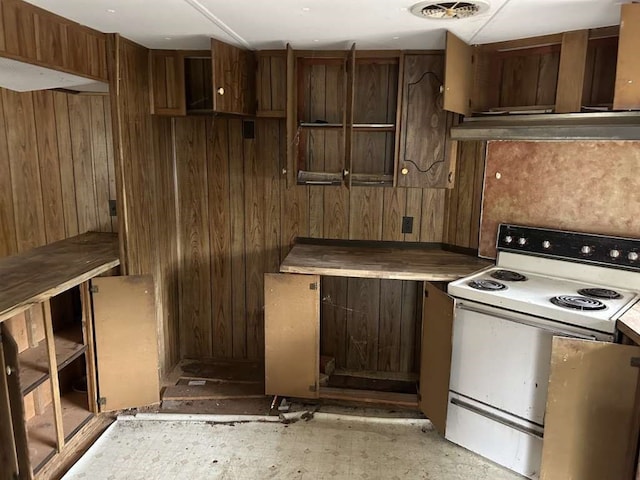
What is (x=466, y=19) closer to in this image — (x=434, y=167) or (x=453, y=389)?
(x=434, y=167)

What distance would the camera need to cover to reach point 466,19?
2.03 meters

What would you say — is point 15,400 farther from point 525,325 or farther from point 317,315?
point 525,325

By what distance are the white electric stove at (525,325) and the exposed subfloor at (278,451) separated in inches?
7.1

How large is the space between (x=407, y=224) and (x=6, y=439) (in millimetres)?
2261

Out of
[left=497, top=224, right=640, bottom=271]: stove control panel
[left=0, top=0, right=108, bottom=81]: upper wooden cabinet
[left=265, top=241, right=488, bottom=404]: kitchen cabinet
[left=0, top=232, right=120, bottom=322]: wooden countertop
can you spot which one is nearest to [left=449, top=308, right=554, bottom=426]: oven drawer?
[left=265, top=241, right=488, bottom=404]: kitchen cabinet

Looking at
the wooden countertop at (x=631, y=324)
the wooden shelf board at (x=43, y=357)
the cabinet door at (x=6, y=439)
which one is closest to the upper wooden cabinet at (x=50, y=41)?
the cabinet door at (x=6, y=439)

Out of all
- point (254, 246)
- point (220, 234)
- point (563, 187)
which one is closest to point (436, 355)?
point (563, 187)

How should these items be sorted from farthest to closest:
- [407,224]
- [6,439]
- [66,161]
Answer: [407,224], [66,161], [6,439]

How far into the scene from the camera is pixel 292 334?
8.79 feet

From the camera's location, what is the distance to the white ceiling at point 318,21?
1840 mm

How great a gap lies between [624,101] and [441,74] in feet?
3.11

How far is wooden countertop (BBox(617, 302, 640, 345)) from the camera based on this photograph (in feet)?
5.72

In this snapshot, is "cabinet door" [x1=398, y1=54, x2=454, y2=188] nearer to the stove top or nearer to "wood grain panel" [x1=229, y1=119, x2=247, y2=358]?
the stove top

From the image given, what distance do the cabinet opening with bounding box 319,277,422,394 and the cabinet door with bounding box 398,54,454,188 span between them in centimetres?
72
